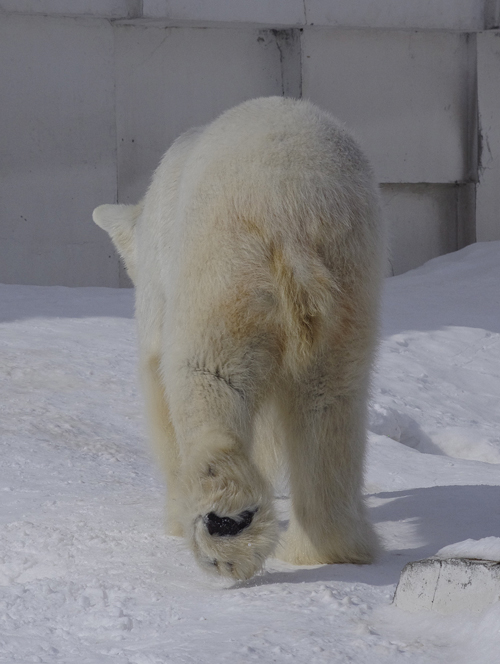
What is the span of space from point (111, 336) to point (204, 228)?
3.62 meters

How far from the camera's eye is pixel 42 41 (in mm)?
8906

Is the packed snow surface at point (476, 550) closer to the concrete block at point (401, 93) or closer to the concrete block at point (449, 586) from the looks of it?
the concrete block at point (449, 586)

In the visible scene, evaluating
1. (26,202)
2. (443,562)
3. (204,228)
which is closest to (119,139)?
(26,202)

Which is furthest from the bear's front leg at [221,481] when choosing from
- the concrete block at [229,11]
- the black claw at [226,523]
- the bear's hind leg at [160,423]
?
the concrete block at [229,11]

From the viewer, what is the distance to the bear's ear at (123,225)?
11.6 feet

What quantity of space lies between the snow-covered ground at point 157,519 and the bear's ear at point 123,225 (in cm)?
89

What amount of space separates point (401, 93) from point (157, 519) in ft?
26.1

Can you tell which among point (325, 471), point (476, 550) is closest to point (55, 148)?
point (325, 471)

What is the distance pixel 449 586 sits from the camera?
2117mm

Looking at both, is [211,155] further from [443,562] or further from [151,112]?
[151,112]

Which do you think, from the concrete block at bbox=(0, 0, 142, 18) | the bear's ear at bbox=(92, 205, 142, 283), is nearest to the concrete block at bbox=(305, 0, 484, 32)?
the concrete block at bbox=(0, 0, 142, 18)

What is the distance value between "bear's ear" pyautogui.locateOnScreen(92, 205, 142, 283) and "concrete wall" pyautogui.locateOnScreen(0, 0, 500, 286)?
5.62m

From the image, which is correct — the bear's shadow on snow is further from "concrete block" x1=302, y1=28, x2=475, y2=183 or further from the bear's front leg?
"concrete block" x1=302, y1=28, x2=475, y2=183

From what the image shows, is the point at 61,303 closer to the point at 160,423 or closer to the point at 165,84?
the point at 165,84
